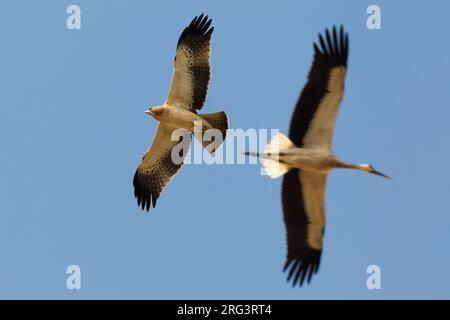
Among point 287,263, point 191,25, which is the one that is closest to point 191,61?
point 191,25

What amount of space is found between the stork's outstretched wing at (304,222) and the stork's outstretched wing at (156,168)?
418 centimetres

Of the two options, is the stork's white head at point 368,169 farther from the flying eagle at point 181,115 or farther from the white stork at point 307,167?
the flying eagle at point 181,115

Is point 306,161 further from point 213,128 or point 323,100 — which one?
point 213,128

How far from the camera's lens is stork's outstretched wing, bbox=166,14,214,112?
17031 mm

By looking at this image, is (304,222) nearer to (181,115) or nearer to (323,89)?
(323,89)

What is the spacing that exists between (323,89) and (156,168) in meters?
5.56

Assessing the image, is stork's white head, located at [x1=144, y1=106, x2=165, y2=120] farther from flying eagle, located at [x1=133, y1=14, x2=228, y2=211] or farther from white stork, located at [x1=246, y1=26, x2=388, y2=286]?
white stork, located at [x1=246, y1=26, x2=388, y2=286]

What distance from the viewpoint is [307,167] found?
1380cm

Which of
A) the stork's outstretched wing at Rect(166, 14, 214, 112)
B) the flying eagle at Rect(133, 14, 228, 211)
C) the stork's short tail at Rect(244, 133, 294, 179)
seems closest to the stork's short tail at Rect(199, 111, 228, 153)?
the flying eagle at Rect(133, 14, 228, 211)

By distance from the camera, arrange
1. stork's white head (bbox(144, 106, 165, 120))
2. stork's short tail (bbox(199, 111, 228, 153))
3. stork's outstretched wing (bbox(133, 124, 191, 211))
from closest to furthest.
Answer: stork's short tail (bbox(199, 111, 228, 153)) → stork's white head (bbox(144, 106, 165, 120)) → stork's outstretched wing (bbox(133, 124, 191, 211))

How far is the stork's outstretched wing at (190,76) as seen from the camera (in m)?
17.0

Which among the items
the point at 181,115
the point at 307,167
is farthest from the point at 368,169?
the point at 181,115

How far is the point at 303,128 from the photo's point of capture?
13727mm
